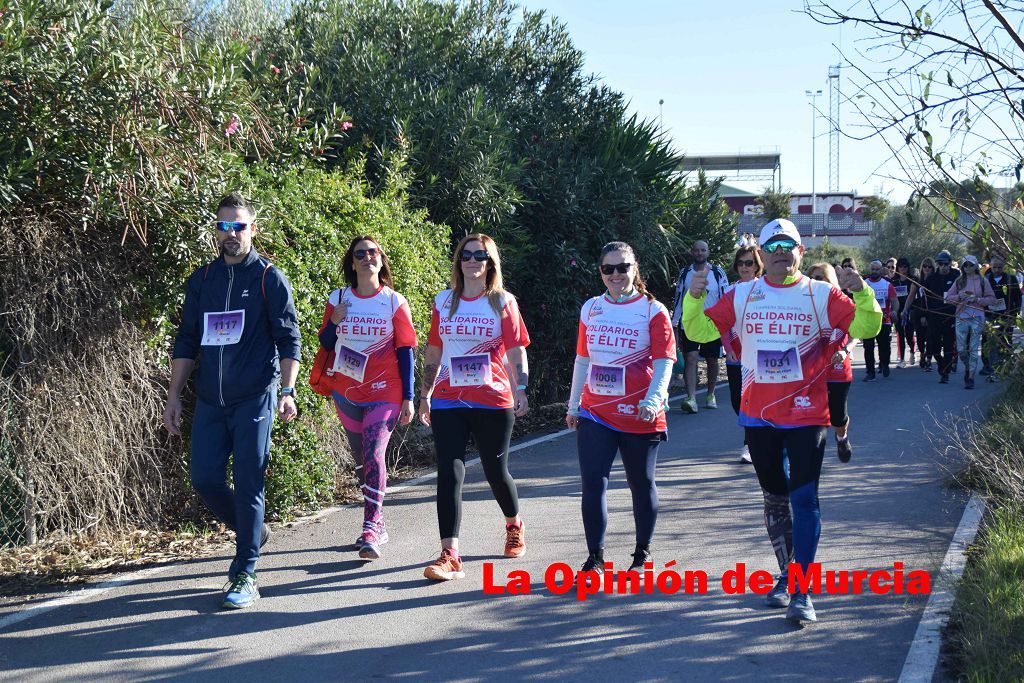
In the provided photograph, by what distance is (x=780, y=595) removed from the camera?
551 centimetres

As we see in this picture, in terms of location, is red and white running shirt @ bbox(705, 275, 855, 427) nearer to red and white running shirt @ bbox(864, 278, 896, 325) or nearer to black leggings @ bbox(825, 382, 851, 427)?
black leggings @ bbox(825, 382, 851, 427)

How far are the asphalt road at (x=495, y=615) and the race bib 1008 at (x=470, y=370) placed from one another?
3.60 feet

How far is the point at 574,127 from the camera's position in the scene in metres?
15.1

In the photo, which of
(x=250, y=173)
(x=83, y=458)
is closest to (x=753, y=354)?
(x=83, y=458)

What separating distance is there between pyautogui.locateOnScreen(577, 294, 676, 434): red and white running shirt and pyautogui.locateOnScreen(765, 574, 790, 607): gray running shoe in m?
1.00

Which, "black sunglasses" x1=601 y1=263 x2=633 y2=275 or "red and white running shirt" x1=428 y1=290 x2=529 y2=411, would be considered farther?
"red and white running shirt" x1=428 y1=290 x2=529 y2=411

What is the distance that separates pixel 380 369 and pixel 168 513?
1.86 meters

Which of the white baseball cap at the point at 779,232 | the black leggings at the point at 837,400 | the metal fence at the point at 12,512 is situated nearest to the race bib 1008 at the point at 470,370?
the white baseball cap at the point at 779,232

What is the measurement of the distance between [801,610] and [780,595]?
32 centimetres

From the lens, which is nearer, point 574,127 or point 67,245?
point 67,245

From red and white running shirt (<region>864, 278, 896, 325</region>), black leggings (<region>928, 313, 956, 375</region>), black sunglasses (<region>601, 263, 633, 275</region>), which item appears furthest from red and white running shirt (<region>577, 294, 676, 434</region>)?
red and white running shirt (<region>864, 278, 896, 325</region>)

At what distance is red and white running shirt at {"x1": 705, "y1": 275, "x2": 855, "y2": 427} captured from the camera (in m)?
5.28

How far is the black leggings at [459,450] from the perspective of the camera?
6.09m

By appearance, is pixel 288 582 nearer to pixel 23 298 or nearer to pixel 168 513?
pixel 168 513
